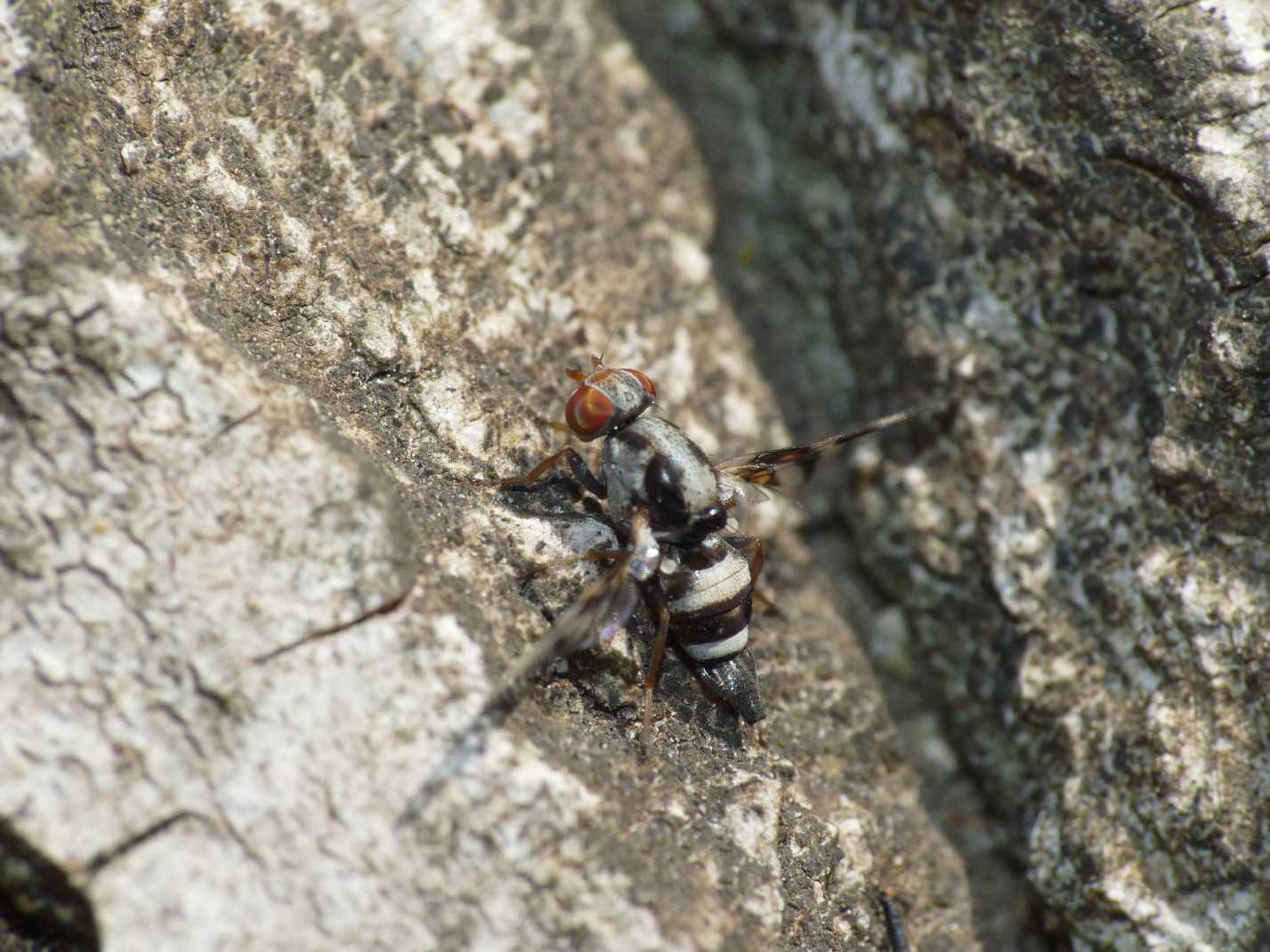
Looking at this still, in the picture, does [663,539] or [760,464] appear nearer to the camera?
[663,539]

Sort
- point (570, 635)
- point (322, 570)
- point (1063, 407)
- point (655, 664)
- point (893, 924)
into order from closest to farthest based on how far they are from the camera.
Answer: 1. point (322, 570)
2. point (570, 635)
3. point (655, 664)
4. point (893, 924)
5. point (1063, 407)

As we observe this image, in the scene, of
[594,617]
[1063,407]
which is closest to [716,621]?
[594,617]

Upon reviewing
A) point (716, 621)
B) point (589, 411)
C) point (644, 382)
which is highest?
point (644, 382)

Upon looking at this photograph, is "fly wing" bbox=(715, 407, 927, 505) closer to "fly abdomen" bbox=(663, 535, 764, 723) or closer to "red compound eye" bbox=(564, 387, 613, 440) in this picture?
"fly abdomen" bbox=(663, 535, 764, 723)

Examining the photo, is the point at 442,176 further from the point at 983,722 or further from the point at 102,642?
the point at 983,722

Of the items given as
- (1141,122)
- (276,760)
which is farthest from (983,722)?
(276,760)

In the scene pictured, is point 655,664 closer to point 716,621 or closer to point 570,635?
point 716,621

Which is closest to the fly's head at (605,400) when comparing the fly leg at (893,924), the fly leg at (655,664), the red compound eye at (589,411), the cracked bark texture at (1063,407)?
the red compound eye at (589,411)
